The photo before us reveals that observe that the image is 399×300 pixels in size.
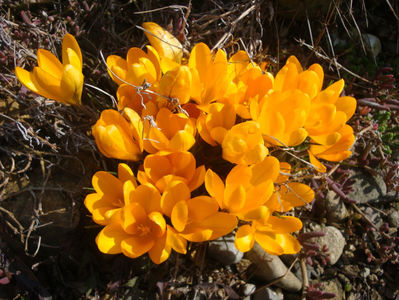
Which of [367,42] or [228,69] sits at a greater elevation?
[228,69]

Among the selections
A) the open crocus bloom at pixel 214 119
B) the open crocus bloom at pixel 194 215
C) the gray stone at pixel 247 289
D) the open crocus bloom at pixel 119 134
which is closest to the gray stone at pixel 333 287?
the gray stone at pixel 247 289

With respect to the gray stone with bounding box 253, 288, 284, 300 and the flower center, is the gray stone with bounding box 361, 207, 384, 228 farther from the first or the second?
the flower center

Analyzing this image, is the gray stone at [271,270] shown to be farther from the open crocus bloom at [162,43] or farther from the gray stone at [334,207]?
the open crocus bloom at [162,43]

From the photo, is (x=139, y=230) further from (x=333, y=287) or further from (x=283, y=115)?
(x=333, y=287)

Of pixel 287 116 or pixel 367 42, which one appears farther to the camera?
pixel 367 42

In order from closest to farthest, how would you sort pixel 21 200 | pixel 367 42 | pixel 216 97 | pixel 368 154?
pixel 216 97
pixel 21 200
pixel 368 154
pixel 367 42

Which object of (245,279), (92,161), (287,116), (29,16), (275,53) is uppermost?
(29,16)

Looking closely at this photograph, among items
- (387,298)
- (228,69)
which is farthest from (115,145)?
(387,298)

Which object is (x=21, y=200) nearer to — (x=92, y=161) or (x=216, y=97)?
(x=92, y=161)
